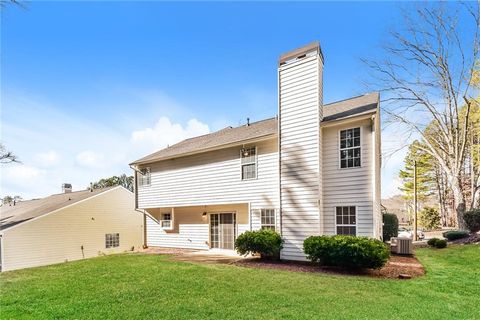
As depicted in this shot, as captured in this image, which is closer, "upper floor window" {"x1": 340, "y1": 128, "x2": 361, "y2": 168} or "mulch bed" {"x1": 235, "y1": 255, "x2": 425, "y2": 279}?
"mulch bed" {"x1": 235, "y1": 255, "x2": 425, "y2": 279}

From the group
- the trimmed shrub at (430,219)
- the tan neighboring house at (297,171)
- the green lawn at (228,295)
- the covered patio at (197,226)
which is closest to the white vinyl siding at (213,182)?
the tan neighboring house at (297,171)

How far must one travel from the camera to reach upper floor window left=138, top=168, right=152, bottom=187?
16.8 meters

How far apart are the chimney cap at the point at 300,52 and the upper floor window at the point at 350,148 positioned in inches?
121

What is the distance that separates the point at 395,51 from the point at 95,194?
22.6m

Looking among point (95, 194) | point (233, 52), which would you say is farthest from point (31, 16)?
point (95, 194)

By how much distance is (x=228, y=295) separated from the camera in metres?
5.84

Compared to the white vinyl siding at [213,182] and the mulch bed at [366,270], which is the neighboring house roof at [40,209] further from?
the mulch bed at [366,270]

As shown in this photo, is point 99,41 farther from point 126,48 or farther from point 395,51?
point 395,51

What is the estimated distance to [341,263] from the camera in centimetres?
848

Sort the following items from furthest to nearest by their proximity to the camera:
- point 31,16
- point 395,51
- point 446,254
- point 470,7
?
point 395,51 → point 470,7 → point 446,254 → point 31,16

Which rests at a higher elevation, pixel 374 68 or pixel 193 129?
pixel 374 68

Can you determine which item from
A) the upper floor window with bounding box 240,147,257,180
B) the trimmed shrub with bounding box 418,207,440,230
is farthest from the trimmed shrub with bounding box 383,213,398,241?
the trimmed shrub with bounding box 418,207,440,230

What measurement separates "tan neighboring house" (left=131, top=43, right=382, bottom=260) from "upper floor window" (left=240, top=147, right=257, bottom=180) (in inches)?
1.7

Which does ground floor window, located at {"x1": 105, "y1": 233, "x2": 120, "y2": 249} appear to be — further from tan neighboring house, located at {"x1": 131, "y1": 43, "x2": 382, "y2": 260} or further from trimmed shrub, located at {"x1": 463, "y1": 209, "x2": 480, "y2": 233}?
trimmed shrub, located at {"x1": 463, "y1": 209, "x2": 480, "y2": 233}
